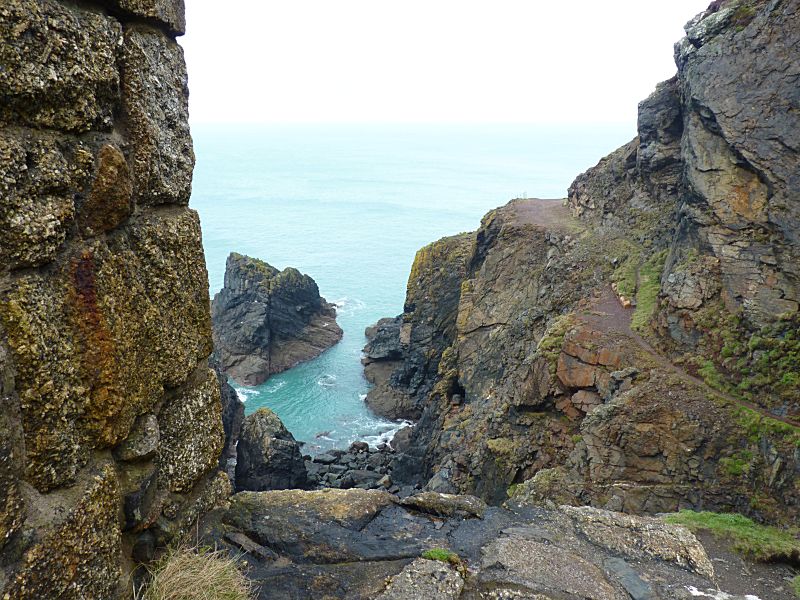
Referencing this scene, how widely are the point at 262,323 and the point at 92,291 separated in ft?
183

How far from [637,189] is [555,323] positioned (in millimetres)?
13906

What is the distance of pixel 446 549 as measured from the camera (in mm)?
7891

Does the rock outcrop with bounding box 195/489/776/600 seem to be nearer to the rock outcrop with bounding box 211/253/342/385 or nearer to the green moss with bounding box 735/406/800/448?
the green moss with bounding box 735/406/800/448

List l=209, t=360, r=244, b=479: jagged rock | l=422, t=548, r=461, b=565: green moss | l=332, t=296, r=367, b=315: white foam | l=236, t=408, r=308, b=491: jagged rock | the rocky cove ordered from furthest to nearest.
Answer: l=332, t=296, r=367, b=315: white foam < l=209, t=360, r=244, b=479: jagged rock < l=236, t=408, r=308, b=491: jagged rock < l=422, t=548, r=461, b=565: green moss < the rocky cove

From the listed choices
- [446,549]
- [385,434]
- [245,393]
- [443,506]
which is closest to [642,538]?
[443,506]

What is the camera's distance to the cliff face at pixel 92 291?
12.1 ft

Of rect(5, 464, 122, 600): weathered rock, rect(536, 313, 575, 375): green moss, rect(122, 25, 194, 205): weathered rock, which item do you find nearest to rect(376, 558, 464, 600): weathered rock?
rect(5, 464, 122, 600): weathered rock

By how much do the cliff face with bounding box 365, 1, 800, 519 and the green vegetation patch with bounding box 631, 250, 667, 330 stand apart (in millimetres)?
94

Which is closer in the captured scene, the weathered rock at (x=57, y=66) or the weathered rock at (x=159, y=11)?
the weathered rock at (x=57, y=66)

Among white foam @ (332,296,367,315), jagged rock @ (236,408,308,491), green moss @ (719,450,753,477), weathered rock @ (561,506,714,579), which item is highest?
weathered rock @ (561,506,714,579)

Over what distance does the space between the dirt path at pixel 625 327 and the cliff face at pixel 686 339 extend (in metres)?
0.08

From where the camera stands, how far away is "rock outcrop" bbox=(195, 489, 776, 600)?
22.6 feet

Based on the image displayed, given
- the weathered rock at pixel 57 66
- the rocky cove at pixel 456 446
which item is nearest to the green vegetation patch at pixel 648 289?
the rocky cove at pixel 456 446

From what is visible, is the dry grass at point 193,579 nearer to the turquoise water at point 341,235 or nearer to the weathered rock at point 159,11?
the weathered rock at point 159,11
